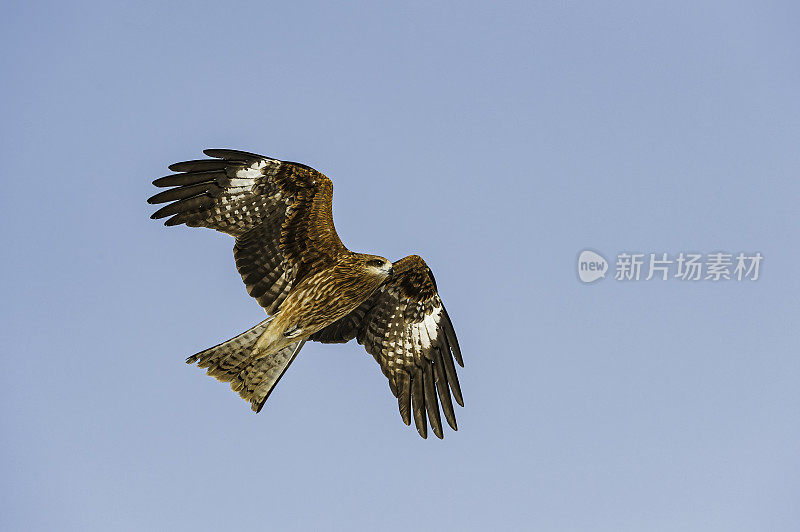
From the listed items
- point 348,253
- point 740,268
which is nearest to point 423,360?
point 348,253

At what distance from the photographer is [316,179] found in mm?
11078

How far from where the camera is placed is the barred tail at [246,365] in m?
11.2

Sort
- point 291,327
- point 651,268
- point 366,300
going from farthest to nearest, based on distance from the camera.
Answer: point 651,268, point 366,300, point 291,327

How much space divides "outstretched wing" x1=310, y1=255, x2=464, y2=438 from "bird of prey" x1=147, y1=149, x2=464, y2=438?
0.01 metres

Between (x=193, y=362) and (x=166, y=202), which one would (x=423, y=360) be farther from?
(x=166, y=202)

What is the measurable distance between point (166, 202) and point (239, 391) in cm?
233

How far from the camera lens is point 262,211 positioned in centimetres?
1129

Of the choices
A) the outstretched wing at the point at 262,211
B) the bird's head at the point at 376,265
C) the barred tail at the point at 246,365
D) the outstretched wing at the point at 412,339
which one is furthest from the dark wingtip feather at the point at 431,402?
the outstretched wing at the point at 262,211

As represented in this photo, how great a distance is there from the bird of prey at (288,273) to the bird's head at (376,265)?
0.01 meters

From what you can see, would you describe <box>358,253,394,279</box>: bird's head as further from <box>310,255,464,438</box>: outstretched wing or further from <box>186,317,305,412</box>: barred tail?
<box>186,317,305,412</box>: barred tail

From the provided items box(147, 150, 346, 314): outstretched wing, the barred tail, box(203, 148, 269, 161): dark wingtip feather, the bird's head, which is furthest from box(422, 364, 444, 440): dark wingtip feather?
box(203, 148, 269, 161): dark wingtip feather

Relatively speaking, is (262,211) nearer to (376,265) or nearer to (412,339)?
(376,265)

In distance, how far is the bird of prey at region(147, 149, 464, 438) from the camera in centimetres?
1104

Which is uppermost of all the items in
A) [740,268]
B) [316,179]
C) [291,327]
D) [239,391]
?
[740,268]
